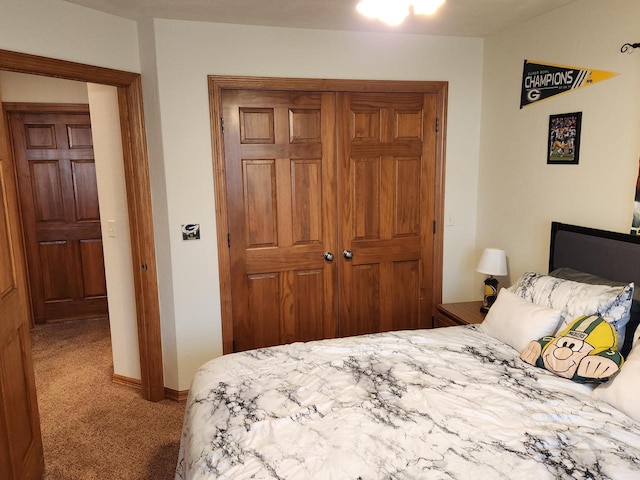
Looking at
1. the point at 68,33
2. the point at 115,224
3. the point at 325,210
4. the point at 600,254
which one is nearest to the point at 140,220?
the point at 115,224

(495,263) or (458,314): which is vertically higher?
(495,263)

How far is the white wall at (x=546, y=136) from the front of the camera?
2.41 metres

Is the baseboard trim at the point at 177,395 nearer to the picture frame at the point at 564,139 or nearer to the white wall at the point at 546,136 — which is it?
the white wall at the point at 546,136

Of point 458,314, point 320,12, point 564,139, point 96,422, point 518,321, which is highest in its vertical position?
point 320,12

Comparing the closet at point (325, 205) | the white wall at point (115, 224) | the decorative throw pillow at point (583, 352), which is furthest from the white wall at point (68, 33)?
the decorative throw pillow at point (583, 352)

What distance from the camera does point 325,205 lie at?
3398 millimetres

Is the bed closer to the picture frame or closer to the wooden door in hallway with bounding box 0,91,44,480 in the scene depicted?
the picture frame

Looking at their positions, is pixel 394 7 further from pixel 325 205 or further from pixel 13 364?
pixel 13 364

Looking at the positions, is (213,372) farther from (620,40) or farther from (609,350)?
(620,40)

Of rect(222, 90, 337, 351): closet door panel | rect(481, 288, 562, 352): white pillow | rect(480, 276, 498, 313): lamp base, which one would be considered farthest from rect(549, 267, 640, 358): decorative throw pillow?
rect(222, 90, 337, 351): closet door panel

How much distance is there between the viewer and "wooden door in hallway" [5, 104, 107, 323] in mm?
4609

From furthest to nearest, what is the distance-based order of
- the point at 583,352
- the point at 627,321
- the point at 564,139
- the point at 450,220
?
the point at 450,220 → the point at 564,139 → the point at 627,321 → the point at 583,352

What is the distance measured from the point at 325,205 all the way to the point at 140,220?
1.26 m

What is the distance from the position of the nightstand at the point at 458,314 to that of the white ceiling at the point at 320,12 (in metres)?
1.92
